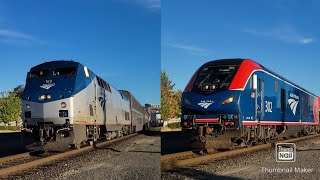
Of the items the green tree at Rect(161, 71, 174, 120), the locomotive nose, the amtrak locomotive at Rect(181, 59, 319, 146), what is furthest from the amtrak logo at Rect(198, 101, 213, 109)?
the locomotive nose

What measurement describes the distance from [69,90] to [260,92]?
4613mm

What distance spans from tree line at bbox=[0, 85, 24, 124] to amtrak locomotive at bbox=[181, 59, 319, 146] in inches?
120

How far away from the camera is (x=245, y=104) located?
387cm

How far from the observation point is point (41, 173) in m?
5.34

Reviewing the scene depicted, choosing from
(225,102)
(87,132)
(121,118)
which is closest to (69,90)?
(87,132)

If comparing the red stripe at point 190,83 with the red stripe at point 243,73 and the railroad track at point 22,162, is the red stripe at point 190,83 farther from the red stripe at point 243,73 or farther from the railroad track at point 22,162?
the railroad track at point 22,162

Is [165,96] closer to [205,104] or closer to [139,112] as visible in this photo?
[205,104]

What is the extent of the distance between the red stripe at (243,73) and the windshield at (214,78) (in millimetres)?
45

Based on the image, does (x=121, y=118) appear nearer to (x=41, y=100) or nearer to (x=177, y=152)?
(x=41, y=100)

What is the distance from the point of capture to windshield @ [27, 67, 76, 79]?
A: 6022 mm

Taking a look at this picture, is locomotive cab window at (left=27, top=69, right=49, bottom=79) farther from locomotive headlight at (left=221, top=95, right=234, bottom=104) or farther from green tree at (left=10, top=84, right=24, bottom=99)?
locomotive headlight at (left=221, top=95, right=234, bottom=104)

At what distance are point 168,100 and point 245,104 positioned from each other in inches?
49.3

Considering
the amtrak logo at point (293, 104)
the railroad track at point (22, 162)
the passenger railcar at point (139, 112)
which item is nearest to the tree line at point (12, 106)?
the railroad track at point (22, 162)

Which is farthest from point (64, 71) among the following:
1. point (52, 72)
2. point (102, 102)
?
point (102, 102)
